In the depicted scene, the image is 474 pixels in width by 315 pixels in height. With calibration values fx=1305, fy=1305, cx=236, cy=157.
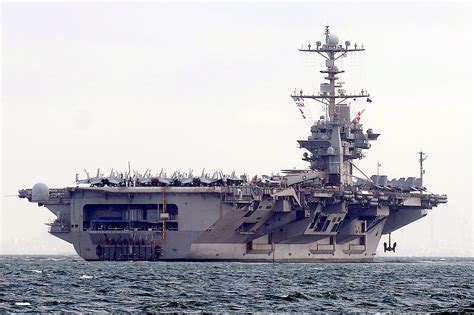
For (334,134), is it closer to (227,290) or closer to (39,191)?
(39,191)

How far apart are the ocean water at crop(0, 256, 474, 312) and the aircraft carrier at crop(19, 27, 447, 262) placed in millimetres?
5662

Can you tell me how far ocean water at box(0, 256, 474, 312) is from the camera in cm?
4778

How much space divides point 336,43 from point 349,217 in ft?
47.3

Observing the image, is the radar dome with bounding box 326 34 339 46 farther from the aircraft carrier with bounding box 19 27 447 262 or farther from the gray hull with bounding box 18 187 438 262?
the gray hull with bounding box 18 187 438 262

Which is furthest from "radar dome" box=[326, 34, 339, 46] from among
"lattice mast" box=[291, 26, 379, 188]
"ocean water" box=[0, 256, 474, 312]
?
"ocean water" box=[0, 256, 474, 312]

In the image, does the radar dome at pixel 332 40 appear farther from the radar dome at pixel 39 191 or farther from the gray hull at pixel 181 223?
the radar dome at pixel 39 191

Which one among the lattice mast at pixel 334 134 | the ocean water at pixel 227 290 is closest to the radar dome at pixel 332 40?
the lattice mast at pixel 334 134

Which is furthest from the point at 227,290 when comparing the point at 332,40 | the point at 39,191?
the point at 332,40

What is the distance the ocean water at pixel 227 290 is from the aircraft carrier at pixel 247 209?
223 inches

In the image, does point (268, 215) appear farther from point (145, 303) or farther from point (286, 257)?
point (145, 303)

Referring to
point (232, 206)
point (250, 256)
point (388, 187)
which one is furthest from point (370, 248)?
point (232, 206)

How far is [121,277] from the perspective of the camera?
219ft

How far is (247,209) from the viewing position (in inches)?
3442

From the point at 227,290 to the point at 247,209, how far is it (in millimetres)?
30578
